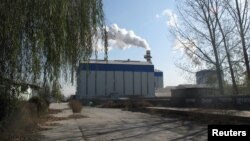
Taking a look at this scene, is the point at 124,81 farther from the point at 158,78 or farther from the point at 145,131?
the point at 145,131

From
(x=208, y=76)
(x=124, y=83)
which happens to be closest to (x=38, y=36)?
(x=208, y=76)

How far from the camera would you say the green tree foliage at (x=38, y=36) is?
8750 millimetres

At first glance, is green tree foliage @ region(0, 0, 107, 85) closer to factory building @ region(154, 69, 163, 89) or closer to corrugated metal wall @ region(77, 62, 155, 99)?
corrugated metal wall @ region(77, 62, 155, 99)

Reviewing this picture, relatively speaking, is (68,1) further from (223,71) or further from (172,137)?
(223,71)

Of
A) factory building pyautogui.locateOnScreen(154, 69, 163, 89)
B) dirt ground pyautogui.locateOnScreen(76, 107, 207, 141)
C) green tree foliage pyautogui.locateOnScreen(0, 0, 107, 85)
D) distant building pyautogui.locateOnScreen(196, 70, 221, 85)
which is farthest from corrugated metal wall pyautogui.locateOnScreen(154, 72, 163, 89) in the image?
A: green tree foliage pyautogui.locateOnScreen(0, 0, 107, 85)

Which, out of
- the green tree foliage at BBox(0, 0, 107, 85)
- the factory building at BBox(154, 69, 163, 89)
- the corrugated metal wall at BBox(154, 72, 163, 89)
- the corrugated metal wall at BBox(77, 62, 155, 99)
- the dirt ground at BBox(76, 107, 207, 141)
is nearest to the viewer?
the green tree foliage at BBox(0, 0, 107, 85)

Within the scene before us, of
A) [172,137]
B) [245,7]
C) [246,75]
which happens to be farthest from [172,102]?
[172,137]

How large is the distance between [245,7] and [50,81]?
35742 mm

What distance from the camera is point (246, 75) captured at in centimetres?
4181

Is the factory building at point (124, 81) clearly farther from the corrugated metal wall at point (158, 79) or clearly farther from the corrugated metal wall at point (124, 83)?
the corrugated metal wall at point (158, 79)

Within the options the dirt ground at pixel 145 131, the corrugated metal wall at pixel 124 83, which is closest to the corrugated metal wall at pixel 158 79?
the corrugated metal wall at pixel 124 83

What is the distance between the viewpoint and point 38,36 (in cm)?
900

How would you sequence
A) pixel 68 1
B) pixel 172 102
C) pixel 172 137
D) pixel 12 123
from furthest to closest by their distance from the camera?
pixel 172 102 < pixel 172 137 < pixel 12 123 < pixel 68 1

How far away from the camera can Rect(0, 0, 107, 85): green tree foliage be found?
875cm
